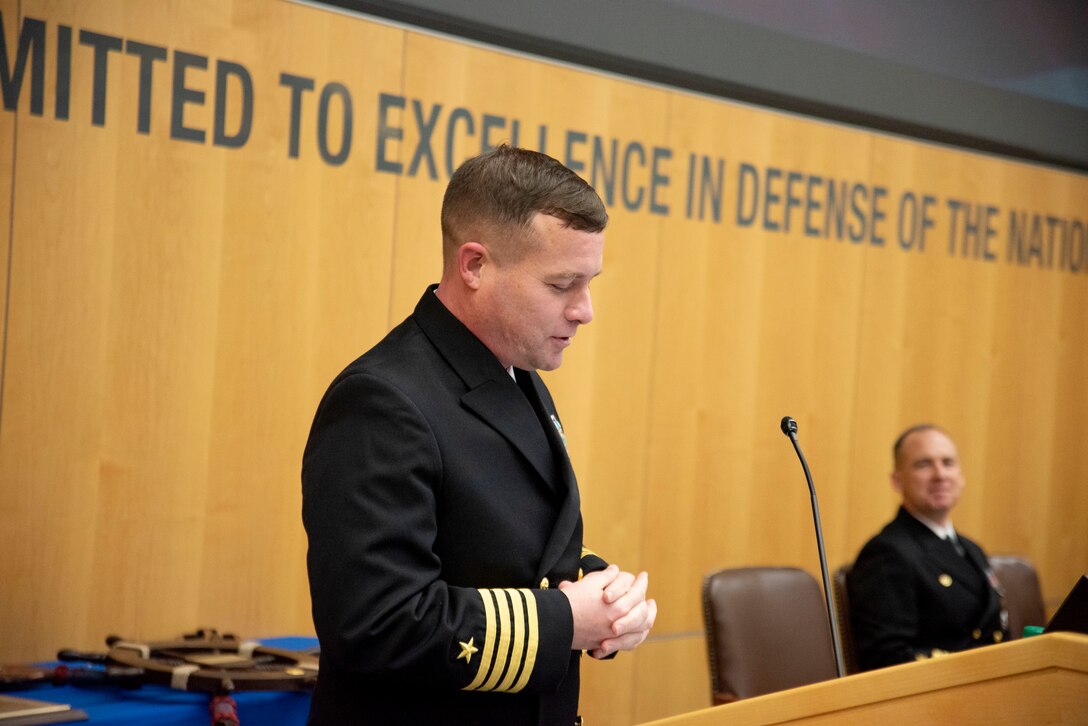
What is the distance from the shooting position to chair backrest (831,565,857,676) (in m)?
4.06

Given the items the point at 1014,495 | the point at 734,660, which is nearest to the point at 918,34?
the point at 1014,495

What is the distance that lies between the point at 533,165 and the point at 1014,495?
4801 mm

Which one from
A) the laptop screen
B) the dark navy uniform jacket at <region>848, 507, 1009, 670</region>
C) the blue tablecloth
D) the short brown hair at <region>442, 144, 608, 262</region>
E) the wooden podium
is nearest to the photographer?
the wooden podium

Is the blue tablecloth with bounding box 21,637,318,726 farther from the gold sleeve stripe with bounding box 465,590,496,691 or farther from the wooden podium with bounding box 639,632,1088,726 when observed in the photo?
the wooden podium with bounding box 639,632,1088,726

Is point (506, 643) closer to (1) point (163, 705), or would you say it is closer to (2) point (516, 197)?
(2) point (516, 197)

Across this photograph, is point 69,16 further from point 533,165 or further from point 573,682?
point 573,682

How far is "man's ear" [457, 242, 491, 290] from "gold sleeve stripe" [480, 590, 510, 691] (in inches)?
18.9

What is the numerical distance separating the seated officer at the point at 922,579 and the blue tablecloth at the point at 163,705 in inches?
76.0

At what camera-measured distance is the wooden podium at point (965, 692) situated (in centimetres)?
139

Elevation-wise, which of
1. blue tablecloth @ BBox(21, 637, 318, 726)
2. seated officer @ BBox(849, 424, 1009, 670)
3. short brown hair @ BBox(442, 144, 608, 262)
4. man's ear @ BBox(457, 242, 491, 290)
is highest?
short brown hair @ BBox(442, 144, 608, 262)

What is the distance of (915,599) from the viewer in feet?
13.4

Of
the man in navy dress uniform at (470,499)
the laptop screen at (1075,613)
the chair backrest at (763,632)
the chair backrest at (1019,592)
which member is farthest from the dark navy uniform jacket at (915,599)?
the man in navy dress uniform at (470,499)

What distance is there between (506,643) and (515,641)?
0.5 inches

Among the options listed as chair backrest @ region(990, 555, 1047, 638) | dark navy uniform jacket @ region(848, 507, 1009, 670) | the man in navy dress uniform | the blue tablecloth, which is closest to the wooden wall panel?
the blue tablecloth
